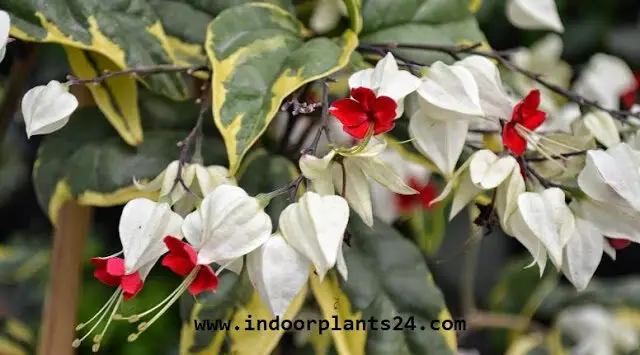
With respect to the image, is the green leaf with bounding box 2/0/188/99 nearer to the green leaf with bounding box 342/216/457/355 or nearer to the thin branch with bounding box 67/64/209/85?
the thin branch with bounding box 67/64/209/85

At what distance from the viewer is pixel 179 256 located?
1.24ft

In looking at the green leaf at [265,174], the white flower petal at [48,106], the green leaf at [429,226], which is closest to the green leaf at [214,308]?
the green leaf at [265,174]

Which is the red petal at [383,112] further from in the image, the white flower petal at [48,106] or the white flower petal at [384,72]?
the white flower petal at [48,106]

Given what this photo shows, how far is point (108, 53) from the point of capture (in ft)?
1.58

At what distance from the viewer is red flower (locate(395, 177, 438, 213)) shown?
81cm

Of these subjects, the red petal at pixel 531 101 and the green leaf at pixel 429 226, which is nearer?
the red petal at pixel 531 101

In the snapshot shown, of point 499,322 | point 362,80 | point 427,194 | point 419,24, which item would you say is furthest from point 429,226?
point 362,80

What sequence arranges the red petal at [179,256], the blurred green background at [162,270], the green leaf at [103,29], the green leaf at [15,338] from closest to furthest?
the red petal at [179,256] → the green leaf at [103,29] → the green leaf at [15,338] → the blurred green background at [162,270]

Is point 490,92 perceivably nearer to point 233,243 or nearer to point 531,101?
point 531,101

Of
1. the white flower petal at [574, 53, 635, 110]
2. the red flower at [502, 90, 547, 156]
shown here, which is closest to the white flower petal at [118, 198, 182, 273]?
the red flower at [502, 90, 547, 156]

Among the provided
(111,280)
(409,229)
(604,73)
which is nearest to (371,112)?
(111,280)

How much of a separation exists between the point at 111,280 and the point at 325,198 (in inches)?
4.9

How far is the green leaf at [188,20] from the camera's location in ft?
1.79

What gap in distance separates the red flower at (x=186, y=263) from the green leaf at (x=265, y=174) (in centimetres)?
16
